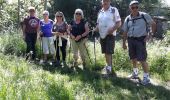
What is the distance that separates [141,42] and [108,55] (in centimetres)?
99

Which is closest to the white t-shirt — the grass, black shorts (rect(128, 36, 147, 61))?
black shorts (rect(128, 36, 147, 61))

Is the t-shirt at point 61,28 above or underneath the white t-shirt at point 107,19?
underneath

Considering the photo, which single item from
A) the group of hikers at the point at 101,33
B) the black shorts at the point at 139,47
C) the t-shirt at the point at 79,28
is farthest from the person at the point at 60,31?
the black shorts at the point at 139,47

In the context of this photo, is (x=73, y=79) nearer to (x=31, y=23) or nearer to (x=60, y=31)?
(x=60, y=31)

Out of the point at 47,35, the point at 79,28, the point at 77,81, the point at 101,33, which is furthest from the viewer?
the point at 47,35

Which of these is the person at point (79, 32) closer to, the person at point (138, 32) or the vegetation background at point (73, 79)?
the vegetation background at point (73, 79)

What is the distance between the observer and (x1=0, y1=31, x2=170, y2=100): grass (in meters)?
6.06

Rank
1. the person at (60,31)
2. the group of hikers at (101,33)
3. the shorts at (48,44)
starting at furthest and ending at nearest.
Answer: the shorts at (48,44), the person at (60,31), the group of hikers at (101,33)

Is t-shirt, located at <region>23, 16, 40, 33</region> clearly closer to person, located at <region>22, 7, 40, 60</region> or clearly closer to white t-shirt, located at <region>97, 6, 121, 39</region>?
person, located at <region>22, 7, 40, 60</region>

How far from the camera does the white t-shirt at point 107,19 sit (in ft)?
29.6

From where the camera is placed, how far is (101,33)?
9195 millimetres

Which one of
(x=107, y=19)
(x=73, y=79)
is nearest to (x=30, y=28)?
(x=107, y=19)

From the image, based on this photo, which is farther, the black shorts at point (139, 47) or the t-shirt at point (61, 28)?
the t-shirt at point (61, 28)

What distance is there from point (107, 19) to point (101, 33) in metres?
0.38
